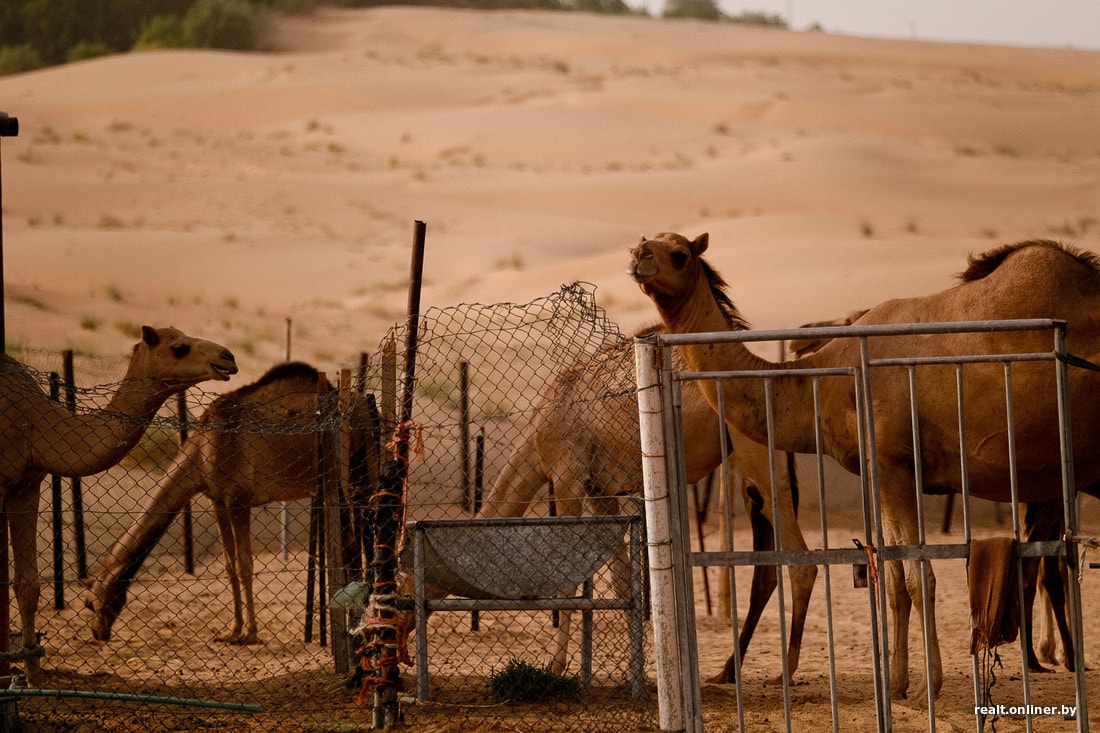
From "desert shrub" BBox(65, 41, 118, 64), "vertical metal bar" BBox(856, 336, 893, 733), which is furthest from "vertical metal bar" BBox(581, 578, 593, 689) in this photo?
"desert shrub" BBox(65, 41, 118, 64)

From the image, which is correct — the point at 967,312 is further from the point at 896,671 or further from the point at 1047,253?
the point at 896,671

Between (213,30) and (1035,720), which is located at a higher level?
(213,30)

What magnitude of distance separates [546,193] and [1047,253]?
113 feet

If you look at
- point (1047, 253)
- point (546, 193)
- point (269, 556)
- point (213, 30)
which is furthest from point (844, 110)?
point (1047, 253)

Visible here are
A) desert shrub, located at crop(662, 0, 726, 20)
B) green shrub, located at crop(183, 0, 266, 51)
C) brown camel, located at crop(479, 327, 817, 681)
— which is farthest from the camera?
desert shrub, located at crop(662, 0, 726, 20)

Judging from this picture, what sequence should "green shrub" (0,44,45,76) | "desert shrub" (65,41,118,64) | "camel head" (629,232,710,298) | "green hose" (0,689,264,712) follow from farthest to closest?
"desert shrub" (65,41,118,64)
"green shrub" (0,44,45,76)
"camel head" (629,232,710,298)
"green hose" (0,689,264,712)

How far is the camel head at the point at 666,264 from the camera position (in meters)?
7.52

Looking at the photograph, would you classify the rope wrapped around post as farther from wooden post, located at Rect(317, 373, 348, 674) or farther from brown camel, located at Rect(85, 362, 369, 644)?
brown camel, located at Rect(85, 362, 369, 644)

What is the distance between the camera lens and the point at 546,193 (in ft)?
137

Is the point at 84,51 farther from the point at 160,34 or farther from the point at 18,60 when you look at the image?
the point at 160,34

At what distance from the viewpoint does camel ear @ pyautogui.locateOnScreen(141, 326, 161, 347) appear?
28.2ft

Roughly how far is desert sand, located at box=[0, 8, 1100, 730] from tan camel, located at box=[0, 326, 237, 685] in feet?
14.4

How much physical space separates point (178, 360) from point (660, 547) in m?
4.52

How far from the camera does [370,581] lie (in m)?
7.42
